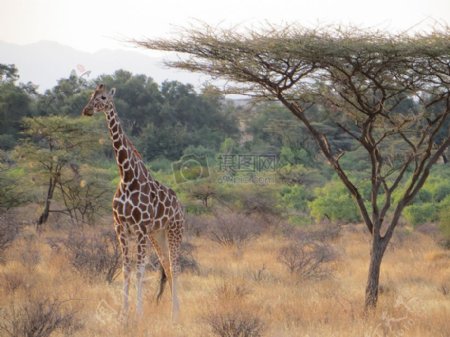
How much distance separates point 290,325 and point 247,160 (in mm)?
25319

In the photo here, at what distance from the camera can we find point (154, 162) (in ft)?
117

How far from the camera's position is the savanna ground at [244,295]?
7.33 metres

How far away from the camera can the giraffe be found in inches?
311

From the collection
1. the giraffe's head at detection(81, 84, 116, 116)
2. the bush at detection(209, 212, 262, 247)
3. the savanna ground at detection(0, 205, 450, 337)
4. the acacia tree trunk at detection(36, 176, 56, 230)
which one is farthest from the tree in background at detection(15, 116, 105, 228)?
the giraffe's head at detection(81, 84, 116, 116)

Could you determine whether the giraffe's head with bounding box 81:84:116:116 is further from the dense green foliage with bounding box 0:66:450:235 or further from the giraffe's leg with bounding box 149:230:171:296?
the dense green foliage with bounding box 0:66:450:235

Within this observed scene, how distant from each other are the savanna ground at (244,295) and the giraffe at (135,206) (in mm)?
545

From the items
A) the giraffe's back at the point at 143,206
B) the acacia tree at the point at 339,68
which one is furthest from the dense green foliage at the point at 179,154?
the giraffe's back at the point at 143,206

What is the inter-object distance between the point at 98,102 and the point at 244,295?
3.01 metres

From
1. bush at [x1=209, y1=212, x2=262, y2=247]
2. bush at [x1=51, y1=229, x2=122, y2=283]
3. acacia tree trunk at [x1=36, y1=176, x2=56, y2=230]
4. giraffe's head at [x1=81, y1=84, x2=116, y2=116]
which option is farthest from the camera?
acacia tree trunk at [x1=36, y1=176, x2=56, y2=230]

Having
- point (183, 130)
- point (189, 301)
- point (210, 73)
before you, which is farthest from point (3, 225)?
point (183, 130)

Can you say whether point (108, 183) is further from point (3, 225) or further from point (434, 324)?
point (434, 324)

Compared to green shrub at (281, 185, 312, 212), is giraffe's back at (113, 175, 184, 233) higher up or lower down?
higher up

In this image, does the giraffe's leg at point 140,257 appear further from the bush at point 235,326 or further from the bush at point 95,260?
the bush at point 95,260

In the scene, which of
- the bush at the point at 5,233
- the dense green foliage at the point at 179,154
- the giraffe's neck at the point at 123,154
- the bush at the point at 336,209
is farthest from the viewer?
the bush at the point at 336,209
